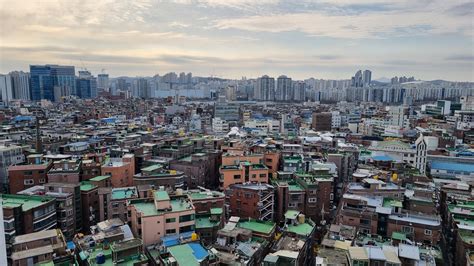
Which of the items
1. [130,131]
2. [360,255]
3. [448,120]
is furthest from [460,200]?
[448,120]

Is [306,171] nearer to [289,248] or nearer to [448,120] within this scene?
[289,248]

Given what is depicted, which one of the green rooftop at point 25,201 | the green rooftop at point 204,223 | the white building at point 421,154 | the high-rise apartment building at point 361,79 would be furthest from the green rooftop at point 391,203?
the high-rise apartment building at point 361,79

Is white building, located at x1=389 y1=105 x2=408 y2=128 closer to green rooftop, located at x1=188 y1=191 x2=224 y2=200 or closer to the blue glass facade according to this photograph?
green rooftop, located at x1=188 y1=191 x2=224 y2=200

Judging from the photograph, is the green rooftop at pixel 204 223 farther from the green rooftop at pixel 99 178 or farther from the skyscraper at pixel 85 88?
the skyscraper at pixel 85 88

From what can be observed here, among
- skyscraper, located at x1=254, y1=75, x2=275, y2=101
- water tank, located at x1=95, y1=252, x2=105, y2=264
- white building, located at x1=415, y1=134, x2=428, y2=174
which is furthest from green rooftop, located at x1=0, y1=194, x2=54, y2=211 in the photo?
skyscraper, located at x1=254, y1=75, x2=275, y2=101

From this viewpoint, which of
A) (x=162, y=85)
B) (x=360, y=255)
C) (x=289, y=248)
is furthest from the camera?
(x=162, y=85)

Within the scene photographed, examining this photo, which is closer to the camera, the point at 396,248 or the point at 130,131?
the point at 396,248

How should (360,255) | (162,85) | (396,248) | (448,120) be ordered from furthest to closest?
(162,85) → (448,120) → (396,248) → (360,255)

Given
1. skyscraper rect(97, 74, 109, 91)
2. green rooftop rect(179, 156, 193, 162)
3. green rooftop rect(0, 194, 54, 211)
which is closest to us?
green rooftop rect(0, 194, 54, 211)
